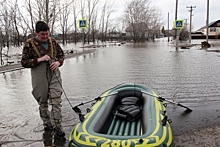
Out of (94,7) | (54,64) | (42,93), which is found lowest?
(42,93)

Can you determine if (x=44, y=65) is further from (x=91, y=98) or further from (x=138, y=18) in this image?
(x=138, y=18)

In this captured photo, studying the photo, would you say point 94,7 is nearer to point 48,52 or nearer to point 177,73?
point 177,73

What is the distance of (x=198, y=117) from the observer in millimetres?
4566

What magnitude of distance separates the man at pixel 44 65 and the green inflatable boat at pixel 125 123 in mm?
550

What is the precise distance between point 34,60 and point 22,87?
4.52 m

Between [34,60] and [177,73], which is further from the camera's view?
[177,73]

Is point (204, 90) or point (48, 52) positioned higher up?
point (48, 52)

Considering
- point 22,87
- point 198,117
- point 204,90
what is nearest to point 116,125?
point 198,117

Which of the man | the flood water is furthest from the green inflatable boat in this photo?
the flood water

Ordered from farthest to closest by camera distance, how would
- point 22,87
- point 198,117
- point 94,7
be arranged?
1. point 94,7
2. point 22,87
3. point 198,117

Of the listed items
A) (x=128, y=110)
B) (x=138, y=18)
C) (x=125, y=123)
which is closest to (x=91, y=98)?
(x=128, y=110)

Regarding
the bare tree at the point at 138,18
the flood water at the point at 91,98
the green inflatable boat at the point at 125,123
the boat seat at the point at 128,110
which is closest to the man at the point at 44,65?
the green inflatable boat at the point at 125,123

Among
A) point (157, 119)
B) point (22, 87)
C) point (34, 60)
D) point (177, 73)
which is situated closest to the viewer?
point (157, 119)

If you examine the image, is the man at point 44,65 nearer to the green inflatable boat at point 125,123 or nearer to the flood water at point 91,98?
the green inflatable boat at point 125,123
